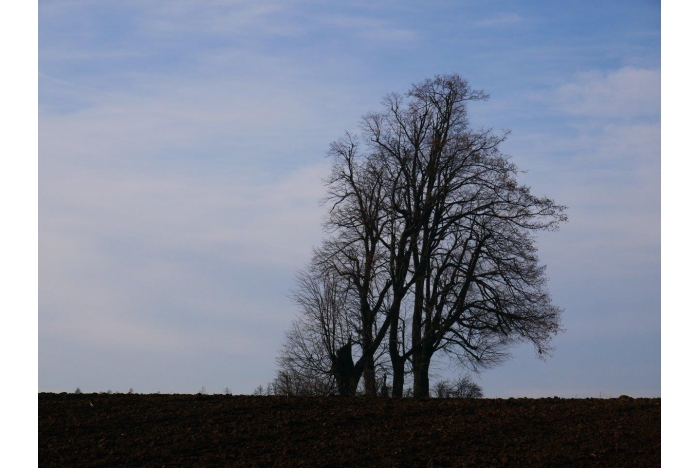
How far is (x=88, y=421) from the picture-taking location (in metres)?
13.0

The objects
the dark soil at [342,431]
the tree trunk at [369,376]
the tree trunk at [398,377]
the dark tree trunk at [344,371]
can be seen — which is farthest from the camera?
→ the tree trunk at [398,377]

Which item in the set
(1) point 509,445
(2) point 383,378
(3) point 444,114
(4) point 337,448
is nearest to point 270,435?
(4) point 337,448

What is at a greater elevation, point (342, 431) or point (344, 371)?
point (344, 371)

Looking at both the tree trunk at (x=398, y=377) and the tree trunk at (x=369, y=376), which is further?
the tree trunk at (x=398, y=377)

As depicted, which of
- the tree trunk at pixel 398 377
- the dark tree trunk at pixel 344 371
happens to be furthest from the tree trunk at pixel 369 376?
the tree trunk at pixel 398 377

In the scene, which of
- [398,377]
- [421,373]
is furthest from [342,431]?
[398,377]

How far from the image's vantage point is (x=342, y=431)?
12453mm

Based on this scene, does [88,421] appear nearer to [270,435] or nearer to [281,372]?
[270,435]

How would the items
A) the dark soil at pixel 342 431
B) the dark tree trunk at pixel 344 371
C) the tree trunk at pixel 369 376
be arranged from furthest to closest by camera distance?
the tree trunk at pixel 369 376
the dark tree trunk at pixel 344 371
the dark soil at pixel 342 431

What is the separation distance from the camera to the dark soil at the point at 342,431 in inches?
440

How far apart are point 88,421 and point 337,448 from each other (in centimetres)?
440

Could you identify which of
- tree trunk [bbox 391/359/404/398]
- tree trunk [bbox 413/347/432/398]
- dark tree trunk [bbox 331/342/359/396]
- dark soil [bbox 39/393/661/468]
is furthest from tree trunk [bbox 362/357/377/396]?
dark soil [bbox 39/393/661/468]

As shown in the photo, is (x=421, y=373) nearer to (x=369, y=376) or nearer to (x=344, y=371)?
(x=369, y=376)

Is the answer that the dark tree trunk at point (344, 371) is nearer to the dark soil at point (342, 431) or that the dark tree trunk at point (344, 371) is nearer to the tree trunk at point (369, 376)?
the tree trunk at point (369, 376)
